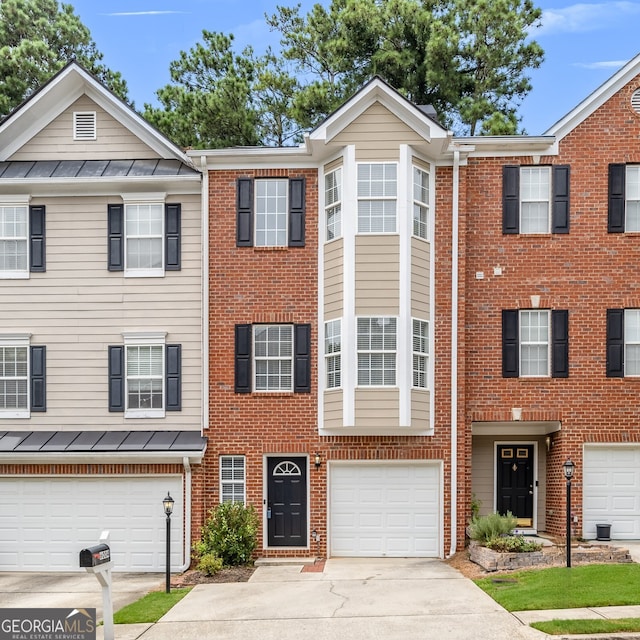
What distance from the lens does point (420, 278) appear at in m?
17.6

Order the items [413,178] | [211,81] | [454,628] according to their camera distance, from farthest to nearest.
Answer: [211,81]
[413,178]
[454,628]

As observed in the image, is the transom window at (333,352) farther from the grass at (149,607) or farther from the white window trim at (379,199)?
the grass at (149,607)

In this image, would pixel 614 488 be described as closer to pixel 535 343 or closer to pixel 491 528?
pixel 491 528

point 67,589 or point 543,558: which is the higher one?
point 543,558

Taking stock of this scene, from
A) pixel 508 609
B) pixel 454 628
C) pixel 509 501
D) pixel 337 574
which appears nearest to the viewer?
pixel 454 628

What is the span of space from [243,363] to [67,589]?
5754mm

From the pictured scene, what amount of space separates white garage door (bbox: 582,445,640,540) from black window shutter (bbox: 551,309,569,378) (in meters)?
1.83

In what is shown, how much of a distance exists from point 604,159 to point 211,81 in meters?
17.6

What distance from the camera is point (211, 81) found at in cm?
3116

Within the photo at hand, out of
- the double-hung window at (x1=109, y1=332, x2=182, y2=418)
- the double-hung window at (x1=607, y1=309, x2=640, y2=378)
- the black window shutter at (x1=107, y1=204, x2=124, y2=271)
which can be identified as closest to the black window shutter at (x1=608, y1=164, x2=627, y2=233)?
the double-hung window at (x1=607, y1=309, x2=640, y2=378)

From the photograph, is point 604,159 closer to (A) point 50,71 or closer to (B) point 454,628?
(B) point 454,628

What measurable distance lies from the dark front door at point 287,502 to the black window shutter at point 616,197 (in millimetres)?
8602

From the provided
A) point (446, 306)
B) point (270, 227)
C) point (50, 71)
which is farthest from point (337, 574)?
point (50, 71)

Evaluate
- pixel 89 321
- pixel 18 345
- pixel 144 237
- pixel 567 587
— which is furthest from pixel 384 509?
pixel 18 345
